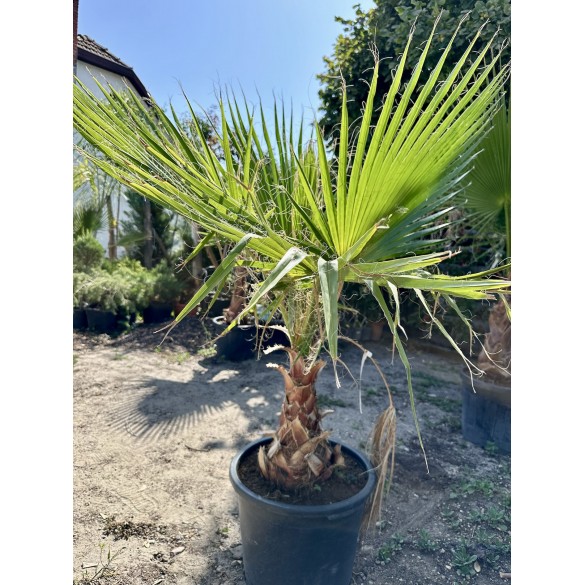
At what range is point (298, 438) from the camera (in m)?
1.45

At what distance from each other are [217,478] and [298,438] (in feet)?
3.74

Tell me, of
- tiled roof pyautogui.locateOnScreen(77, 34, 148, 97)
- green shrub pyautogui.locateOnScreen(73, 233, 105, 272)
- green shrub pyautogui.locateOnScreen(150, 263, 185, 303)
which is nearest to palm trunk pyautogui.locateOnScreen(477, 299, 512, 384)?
green shrub pyautogui.locateOnScreen(150, 263, 185, 303)

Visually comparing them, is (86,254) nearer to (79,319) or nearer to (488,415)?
(79,319)

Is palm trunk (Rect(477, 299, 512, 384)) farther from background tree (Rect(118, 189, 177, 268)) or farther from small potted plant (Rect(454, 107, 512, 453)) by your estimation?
background tree (Rect(118, 189, 177, 268))

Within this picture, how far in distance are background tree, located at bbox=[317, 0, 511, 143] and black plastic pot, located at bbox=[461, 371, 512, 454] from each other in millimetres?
2034

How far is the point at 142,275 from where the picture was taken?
233 inches

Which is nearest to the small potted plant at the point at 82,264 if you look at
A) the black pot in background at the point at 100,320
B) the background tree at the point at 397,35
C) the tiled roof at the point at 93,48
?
the black pot in background at the point at 100,320

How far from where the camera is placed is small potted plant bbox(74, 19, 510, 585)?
928 millimetres

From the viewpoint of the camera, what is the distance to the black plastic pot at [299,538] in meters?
1.33

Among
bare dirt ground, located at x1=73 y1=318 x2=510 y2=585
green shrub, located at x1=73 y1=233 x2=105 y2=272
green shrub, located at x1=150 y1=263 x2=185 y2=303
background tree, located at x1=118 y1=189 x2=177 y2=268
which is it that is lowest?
bare dirt ground, located at x1=73 y1=318 x2=510 y2=585
